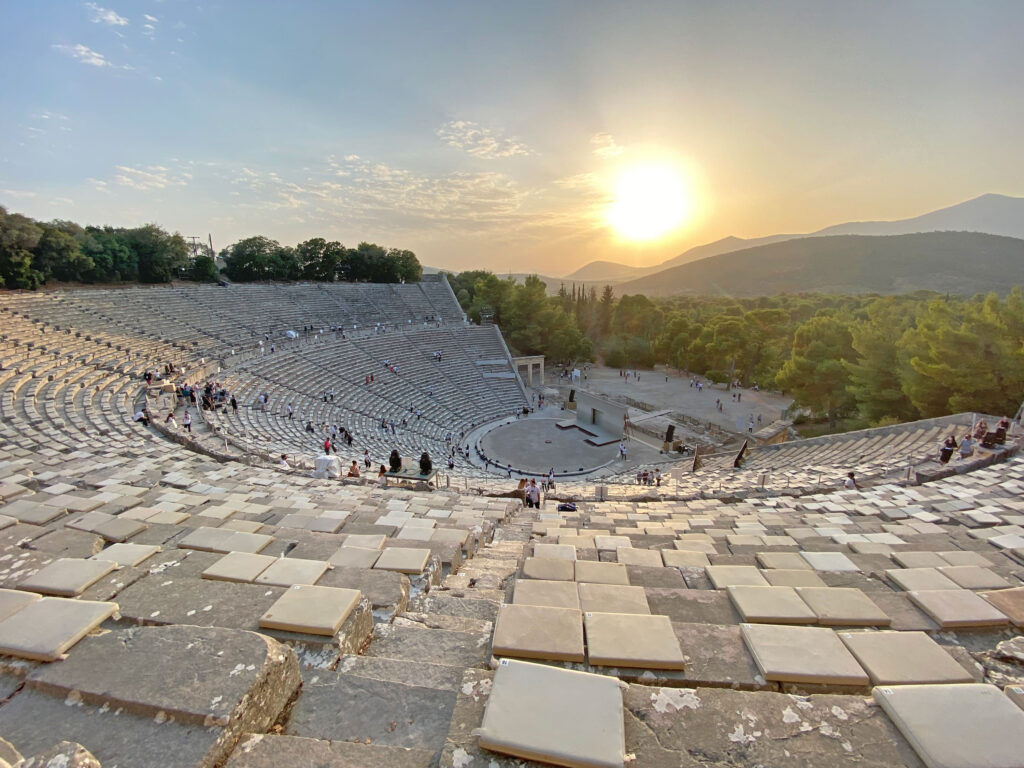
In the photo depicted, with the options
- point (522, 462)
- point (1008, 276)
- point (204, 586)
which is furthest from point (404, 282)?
point (1008, 276)

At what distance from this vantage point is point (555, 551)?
482 cm

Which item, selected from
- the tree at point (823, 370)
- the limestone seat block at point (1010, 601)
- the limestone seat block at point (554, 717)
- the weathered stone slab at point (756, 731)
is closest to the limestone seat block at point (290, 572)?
the limestone seat block at point (554, 717)

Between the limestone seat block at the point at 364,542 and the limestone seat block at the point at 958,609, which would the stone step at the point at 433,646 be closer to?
the limestone seat block at the point at 364,542

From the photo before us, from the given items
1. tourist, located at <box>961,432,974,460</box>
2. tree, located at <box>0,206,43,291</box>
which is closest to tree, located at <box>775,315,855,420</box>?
tourist, located at <box>961,432,974,460</box>

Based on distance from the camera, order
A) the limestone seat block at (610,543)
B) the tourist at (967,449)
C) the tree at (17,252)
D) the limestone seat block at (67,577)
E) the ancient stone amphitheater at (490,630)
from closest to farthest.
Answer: the ancient stone amphitheater at (490,630) < the limestone seat block at (67,577) < the limestone seat block at (610,543) < the tourist at (967,449) < the tree at (17,252)

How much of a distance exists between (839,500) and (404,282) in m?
44.8

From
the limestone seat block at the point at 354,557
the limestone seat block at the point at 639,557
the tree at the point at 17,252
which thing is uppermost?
the tree at the point at 17,252

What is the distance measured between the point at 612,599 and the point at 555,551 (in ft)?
5.65

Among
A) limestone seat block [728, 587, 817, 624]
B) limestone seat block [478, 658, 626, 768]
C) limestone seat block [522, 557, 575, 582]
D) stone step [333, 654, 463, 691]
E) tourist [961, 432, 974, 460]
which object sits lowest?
tourist [961, 432, 974, 460]

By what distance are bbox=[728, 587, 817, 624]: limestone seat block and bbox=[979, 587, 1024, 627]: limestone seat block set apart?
1.29m

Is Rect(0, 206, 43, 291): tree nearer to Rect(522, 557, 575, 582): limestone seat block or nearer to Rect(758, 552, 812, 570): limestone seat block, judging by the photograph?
Rect(522, 557, 575, 582): limestone seat block

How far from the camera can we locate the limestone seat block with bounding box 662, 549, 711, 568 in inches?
175

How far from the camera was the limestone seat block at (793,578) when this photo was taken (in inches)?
150

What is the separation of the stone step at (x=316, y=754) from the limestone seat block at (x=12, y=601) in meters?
1.61
